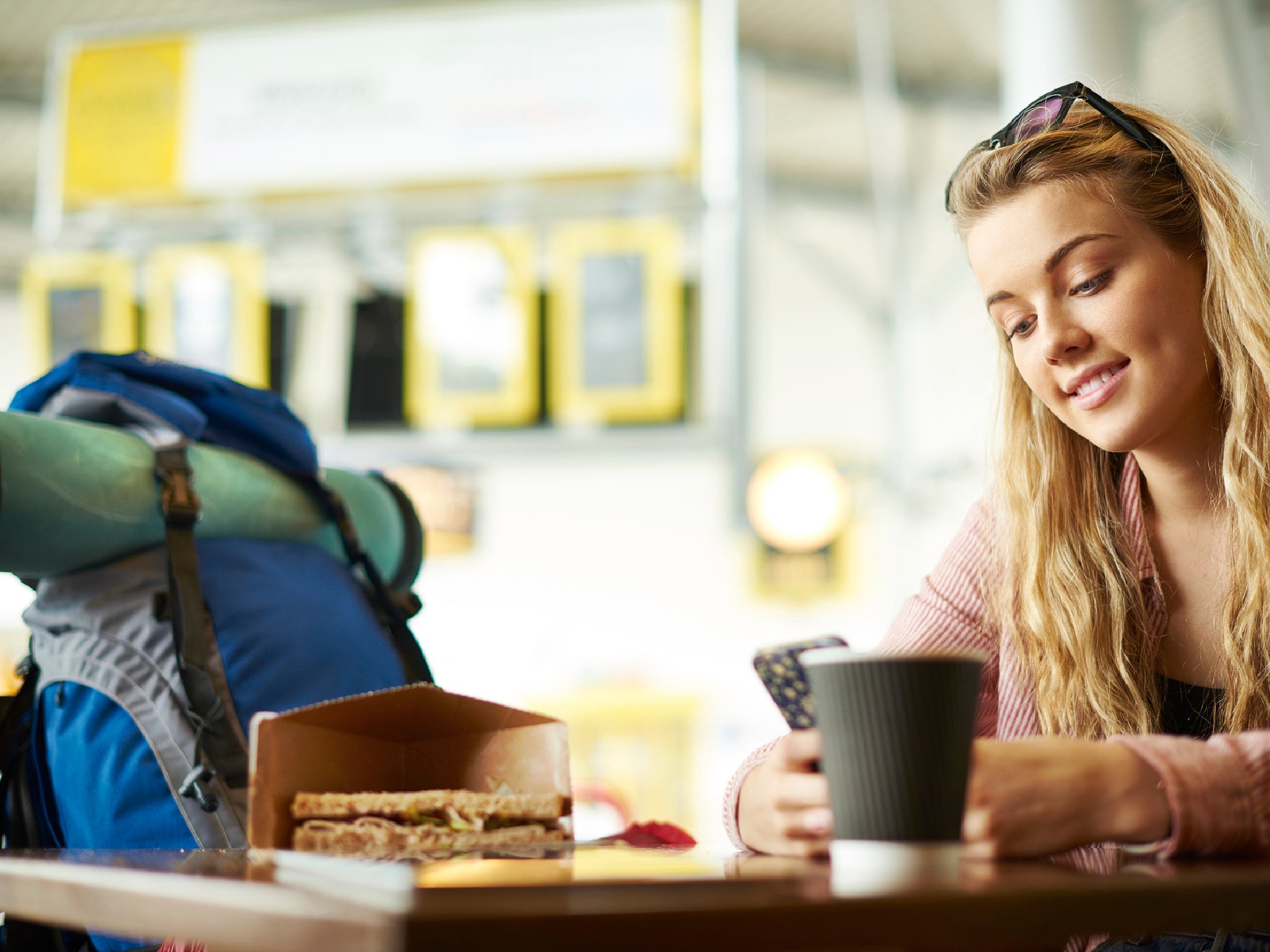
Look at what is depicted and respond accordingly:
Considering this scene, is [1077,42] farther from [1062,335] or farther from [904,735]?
[904,735]

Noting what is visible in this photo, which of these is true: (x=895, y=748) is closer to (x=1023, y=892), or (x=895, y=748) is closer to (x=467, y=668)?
(x=1023, y=892)

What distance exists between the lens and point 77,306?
13.1ft

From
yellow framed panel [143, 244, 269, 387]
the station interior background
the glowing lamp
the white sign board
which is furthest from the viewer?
the glowing lamp

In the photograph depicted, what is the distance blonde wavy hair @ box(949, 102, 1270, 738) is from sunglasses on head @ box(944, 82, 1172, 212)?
0.01m

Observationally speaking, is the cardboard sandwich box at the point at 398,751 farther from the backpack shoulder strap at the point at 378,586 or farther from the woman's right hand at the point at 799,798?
the backpack shoulder strap at the point at 378,586

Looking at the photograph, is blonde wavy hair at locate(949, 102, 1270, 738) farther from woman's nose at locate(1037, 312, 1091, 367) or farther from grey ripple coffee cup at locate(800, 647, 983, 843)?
grey ripple coffee cup at locate(800, 647, 983, 843)

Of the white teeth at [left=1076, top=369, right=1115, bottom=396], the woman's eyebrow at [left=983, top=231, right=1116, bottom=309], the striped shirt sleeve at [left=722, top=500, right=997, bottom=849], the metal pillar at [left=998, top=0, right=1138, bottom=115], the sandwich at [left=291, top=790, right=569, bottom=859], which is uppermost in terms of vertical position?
the metal pillar at [left=998, top=0, right=1138, bottom=115]

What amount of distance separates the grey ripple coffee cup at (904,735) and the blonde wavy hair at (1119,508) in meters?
0.60

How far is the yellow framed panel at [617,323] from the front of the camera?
3564 mm

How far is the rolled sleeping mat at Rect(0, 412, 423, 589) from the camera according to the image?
1.17 metres

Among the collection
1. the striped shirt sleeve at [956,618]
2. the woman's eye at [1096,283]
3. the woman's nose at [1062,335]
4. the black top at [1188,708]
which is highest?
the woman's eye at [1096,283]

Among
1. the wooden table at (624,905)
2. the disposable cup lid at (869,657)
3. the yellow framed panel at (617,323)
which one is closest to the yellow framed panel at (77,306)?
the yellow framed panel at (617,323)

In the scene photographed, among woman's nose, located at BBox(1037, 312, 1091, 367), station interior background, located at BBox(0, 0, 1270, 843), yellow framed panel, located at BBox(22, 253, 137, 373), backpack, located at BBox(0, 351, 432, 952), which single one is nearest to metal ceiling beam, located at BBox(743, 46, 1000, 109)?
station interior background, located at BBox(0, 0, 1270, 843)

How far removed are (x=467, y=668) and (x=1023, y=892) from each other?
8949mm
